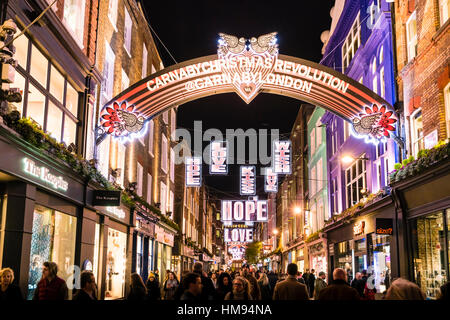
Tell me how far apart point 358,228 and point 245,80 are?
10344mm

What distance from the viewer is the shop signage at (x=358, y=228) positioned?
23.8 m

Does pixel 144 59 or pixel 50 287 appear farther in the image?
pixel 144 59

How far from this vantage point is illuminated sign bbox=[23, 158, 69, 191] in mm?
11734

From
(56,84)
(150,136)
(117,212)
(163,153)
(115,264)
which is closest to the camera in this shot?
(56,84)

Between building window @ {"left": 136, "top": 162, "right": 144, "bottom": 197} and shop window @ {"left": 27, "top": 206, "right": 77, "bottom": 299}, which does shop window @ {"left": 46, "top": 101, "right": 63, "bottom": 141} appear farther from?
building window @ {"left": 136, "top": 162, "right": 144, "bottom": 197}

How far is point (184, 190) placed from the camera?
156 feet

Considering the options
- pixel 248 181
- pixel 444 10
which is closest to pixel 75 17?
pixel 444 10

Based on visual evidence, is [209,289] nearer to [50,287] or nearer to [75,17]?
[50,287]

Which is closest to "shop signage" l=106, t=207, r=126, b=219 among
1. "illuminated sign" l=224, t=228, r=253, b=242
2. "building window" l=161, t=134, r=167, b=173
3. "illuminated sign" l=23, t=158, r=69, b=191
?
"illuminated sign" l=23, t=158, r=69, b=191

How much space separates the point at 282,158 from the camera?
1235 inches

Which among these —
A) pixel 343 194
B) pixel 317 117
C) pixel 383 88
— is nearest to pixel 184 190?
pixel 317 117

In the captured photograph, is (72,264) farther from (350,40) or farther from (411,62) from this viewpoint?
(350,40)

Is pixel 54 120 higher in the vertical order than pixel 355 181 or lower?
lower
